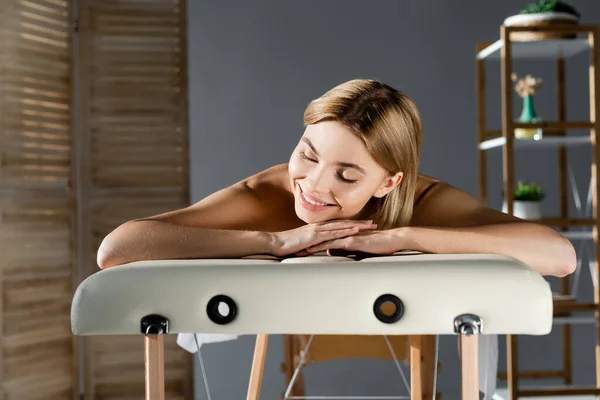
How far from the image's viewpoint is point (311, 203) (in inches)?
61.5

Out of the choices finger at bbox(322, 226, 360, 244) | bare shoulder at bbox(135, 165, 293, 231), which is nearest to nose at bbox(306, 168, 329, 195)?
finger at bbox(322, 226, 360, 244)

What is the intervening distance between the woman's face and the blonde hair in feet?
0.06

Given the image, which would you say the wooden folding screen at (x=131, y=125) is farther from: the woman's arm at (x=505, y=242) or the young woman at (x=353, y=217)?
the woman's arm at (x=505, y=242)

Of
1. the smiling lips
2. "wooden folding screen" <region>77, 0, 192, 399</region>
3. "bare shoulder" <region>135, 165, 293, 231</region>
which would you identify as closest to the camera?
the smiling lips

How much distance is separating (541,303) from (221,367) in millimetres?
3580

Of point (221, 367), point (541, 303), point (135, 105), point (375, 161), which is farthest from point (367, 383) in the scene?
point (541, 303)

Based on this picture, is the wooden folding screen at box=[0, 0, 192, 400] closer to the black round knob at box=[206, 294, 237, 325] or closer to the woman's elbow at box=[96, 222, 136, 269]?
the woman's elbow at box=[96, 222, 136, 269]

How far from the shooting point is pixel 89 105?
4.16m

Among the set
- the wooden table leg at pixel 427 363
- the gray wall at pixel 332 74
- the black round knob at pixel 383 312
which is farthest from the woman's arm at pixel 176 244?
the gray wall at pixel 332 74

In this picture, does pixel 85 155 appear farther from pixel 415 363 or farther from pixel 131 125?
pixel 415 363

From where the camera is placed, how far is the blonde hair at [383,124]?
5.03 feet

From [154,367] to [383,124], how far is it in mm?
643

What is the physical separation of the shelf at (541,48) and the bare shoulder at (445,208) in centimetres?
202

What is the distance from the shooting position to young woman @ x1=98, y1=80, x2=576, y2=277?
1461 mm
